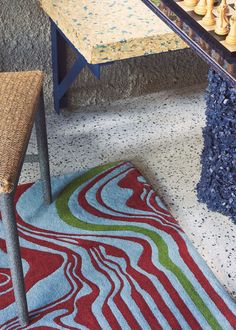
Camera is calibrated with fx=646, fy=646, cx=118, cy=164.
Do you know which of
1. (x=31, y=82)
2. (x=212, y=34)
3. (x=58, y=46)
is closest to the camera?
(x=212, y=34)

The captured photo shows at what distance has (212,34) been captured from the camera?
1340mm

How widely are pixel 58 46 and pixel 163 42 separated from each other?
23.6 inches

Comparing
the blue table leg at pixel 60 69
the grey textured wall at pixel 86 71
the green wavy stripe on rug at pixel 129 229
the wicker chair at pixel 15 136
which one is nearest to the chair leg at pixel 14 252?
the wicker chair at pixel 15 136

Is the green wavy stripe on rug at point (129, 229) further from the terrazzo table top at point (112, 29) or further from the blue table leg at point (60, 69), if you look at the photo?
the terrazzo table top at point (112, 29)

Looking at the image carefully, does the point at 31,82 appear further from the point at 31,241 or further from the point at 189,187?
the point at 189,187

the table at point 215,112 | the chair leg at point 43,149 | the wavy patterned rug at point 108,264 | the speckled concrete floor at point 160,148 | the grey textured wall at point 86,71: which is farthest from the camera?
the grey textured wall at point 86,71

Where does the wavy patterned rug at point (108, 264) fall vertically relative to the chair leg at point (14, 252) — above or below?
below

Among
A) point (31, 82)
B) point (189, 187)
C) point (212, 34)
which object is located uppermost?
point (212, 34)

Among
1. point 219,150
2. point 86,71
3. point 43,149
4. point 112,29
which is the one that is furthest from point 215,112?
point 86,71

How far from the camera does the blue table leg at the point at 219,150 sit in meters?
1.69

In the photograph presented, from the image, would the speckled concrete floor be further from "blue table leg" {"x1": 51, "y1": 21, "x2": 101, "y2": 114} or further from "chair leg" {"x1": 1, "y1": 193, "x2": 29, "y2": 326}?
"chair leg" {"x1": 1, "y1": 193, "x2": 29, "y2": 326}

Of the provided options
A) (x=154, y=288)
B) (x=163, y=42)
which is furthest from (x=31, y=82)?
(x=154, y=288)

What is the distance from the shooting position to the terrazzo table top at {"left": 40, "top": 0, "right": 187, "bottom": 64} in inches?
67.6

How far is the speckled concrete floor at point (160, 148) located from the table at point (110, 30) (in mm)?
420
